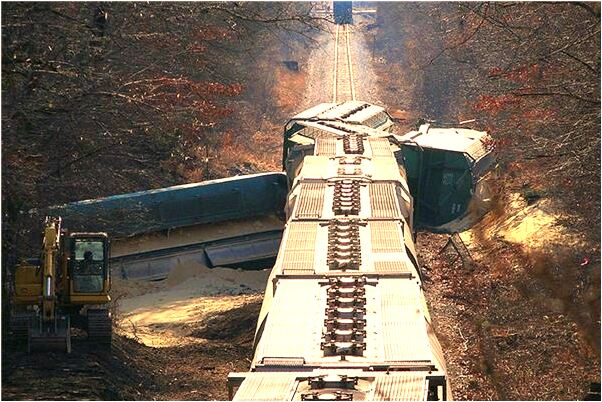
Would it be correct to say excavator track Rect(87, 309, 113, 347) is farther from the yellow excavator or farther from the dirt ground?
the dirt ground

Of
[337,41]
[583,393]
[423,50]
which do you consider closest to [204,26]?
[583,393]

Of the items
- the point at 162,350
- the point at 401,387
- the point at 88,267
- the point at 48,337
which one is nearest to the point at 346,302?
the point at 401,387

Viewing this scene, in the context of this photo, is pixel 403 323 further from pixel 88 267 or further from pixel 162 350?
pixel 162 350

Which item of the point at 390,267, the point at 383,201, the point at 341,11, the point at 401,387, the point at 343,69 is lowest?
the point at 401,387

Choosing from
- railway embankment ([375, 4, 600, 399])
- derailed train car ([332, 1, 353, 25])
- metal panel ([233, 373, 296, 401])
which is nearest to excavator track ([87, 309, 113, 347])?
railway embankment ([375, 4, 600, 399])

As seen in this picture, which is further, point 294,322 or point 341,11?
point 341,11

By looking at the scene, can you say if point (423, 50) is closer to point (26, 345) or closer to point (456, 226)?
point (456, 226)
